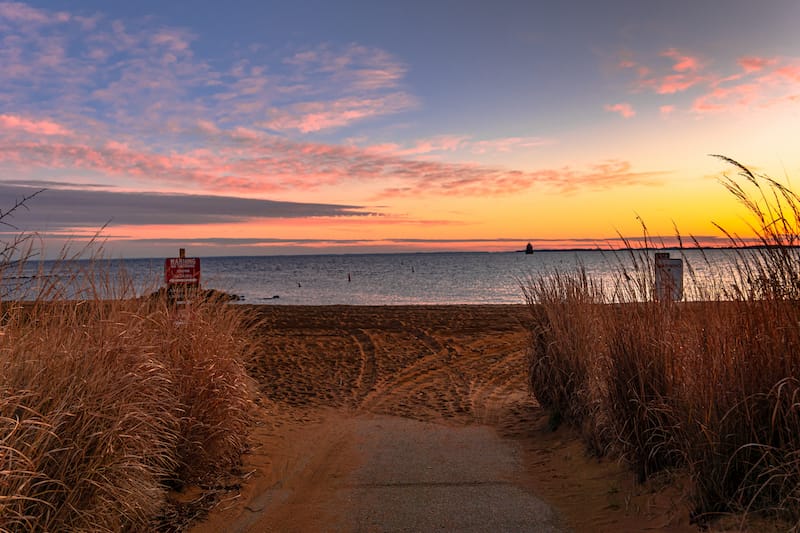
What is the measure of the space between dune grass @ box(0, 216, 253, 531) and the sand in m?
0.65

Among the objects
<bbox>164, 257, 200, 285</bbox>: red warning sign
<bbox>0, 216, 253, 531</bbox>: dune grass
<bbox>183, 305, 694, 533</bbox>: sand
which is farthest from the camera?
<bbox>164, 257, 200, 285</bbox>: red warning sign

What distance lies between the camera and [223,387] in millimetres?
5609

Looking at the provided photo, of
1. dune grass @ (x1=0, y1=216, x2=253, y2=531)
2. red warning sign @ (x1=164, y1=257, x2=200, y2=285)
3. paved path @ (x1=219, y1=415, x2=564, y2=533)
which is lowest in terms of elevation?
paved path @ (x1=219, y1=415, x2=564, y2=533)

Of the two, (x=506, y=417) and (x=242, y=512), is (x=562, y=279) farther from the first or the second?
(x=242, y=512)

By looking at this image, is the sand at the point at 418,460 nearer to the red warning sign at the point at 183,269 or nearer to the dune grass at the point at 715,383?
the dune grass at the point at 715,383

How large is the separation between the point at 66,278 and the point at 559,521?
463 centimetres

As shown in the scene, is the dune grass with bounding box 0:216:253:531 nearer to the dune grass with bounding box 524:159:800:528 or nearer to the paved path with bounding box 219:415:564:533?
the paved path with bounding box 219:415:564:533

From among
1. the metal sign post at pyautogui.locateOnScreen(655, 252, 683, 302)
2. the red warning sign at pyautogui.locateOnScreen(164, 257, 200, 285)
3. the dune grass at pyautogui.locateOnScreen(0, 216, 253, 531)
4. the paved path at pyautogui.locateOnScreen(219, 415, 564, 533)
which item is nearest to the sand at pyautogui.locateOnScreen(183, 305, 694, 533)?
the paved path at pyautogui.locateOnScreen(219, 415, 564, 533)

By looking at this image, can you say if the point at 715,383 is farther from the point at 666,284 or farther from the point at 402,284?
the point at 402,284

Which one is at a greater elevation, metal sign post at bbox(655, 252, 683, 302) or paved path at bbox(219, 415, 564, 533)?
metal sign post at bbox(655, 252, 683, 302)

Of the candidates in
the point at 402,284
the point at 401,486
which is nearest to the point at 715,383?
the point at 401,486

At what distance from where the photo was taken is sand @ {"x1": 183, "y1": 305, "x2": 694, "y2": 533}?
15.9 feet

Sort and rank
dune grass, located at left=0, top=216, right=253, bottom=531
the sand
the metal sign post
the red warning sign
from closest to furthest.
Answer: dune grass, located at left=0, top=216, right=253, bottom=531
the sand
the metal sign post
the red warning sign

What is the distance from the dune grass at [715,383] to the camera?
3.67 m
